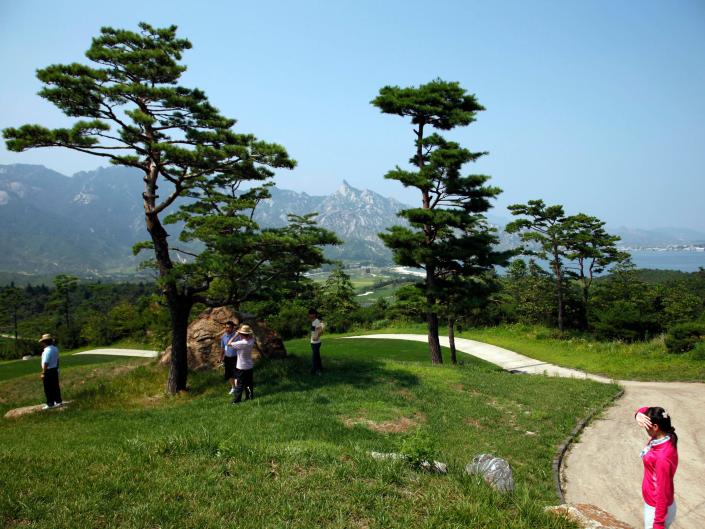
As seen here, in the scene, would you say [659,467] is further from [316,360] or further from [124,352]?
[124,352]

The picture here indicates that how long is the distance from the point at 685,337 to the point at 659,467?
75.5 ft

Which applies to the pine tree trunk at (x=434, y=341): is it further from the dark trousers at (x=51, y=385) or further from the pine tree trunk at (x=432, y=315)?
the dark trousers at (x=51, y=385)

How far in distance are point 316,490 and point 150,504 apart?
1.94 metres

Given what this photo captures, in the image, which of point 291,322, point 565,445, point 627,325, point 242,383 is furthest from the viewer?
point 291,322

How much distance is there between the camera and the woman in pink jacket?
16.3 feet

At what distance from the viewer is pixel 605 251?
3712 centimetres

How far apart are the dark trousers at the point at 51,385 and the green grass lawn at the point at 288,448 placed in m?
0.64

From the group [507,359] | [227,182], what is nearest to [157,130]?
[227,182]

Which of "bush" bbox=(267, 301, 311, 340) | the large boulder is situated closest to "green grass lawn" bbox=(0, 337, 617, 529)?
the large boulder

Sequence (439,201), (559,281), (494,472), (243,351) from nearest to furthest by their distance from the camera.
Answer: (494,472)
(243,351)
(439,201)
(559,281)

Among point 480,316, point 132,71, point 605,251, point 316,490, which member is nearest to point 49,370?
point 132,71

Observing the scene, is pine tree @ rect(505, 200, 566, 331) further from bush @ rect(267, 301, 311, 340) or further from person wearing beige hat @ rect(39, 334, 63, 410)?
person wearing beige hat @ rect(39, 334, 63, 410)

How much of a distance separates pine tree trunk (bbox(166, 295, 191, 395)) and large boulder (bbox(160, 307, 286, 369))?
2.12 m

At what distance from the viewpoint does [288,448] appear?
23.1ft
